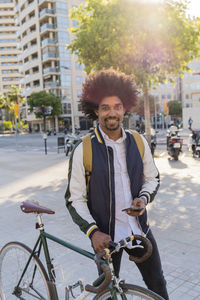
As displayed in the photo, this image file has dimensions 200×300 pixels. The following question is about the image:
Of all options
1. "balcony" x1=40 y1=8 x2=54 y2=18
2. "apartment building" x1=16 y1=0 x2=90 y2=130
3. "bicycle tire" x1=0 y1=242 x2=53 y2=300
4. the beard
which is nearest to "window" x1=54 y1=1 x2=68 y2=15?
"apartment building" x1=16 y1=0 x2=90 y2=130

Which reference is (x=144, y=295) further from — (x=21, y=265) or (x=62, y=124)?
(x=62, y=124)

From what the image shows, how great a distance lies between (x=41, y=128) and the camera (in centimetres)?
6397

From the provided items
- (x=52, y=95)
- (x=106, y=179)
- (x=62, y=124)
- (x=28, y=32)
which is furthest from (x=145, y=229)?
(x=28, y=32)

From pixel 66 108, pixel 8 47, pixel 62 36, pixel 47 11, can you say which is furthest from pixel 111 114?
pixel 8 47

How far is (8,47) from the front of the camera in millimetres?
96312

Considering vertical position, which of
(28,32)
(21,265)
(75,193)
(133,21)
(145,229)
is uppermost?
(28,32)

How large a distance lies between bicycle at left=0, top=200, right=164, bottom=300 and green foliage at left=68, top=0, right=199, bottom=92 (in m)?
9.88

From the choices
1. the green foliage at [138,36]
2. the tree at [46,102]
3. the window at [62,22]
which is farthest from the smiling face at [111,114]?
the window at [62,22]

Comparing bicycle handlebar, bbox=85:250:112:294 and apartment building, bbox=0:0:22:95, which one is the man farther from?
apartment building, bbox=0:0:22:95

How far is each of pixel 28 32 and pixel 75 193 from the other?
68618 millimetres

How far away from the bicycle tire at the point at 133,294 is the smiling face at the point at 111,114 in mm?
985

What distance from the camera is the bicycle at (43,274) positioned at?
1.79m

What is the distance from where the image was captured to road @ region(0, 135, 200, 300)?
3461 mm

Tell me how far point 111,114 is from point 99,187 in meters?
0.51
